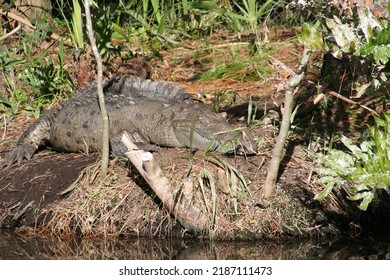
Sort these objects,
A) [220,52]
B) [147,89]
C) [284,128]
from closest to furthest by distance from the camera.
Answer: [284,128]
[147,89]
[220,52]

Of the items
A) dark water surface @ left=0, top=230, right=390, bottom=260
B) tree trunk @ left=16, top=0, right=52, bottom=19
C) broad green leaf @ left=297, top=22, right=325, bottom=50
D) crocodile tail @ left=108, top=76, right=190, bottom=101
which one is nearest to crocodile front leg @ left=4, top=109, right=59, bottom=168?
crocodile tail @ left=108, top=76, right=190, bottom=101

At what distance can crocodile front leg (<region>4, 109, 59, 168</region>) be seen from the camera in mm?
8039

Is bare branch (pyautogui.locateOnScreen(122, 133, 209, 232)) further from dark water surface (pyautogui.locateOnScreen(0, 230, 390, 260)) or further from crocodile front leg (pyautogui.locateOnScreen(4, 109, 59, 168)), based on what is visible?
crocodile front leg (pyautogui.locateOnScreen(4, 109, 59, 168))

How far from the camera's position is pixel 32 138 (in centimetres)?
832

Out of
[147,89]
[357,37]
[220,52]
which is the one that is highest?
[357,37]

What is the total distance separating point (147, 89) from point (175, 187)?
1825 mm

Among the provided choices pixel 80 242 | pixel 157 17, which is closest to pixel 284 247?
pixel 80 242

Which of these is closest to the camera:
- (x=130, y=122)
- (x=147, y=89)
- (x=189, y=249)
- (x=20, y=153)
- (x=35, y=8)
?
(x=189, y=249)

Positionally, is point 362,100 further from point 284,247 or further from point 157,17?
point 157,17

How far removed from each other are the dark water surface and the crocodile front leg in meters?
1.21

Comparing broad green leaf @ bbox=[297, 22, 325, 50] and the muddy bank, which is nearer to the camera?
broad green leaf @ bbox=[297, 22, 325, 50]

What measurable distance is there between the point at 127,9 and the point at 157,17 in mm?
363

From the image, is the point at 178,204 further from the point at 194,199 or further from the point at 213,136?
the point at 213,136

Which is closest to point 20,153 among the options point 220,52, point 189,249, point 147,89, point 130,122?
point 130,122
